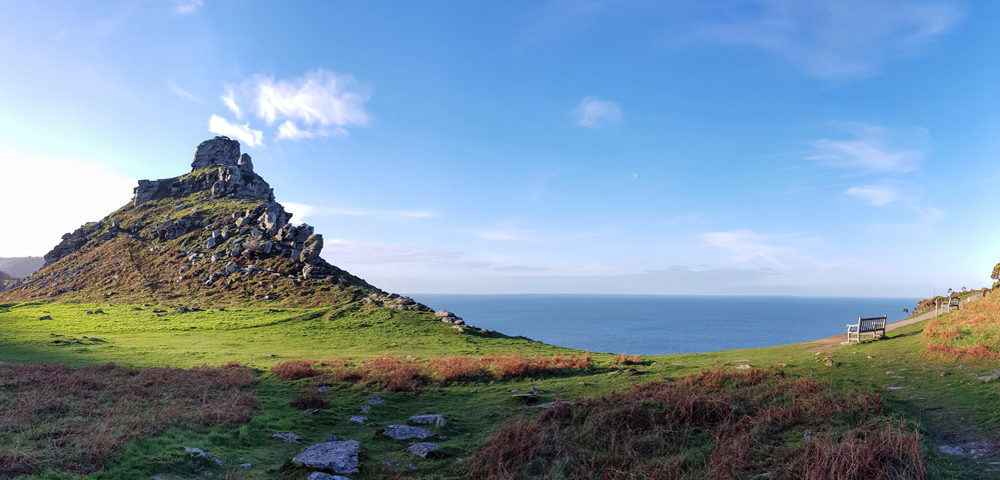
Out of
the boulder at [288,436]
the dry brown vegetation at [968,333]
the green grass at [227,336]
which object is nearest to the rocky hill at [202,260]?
the green grass at [227,336]

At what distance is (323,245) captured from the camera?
8138 centimetres

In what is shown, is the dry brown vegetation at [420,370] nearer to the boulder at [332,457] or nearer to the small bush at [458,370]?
the small bush at [458,370]

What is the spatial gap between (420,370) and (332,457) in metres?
13.3

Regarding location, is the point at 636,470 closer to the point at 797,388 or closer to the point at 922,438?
the point at 922,438

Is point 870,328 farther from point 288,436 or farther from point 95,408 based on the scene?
point 95,408

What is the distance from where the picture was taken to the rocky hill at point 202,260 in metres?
72.5

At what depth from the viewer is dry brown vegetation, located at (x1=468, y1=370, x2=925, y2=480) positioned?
10.0 metres

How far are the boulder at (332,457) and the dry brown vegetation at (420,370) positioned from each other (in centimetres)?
860

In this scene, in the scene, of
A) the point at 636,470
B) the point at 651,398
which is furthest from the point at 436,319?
the point at 636,470

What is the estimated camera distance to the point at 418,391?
890 inches

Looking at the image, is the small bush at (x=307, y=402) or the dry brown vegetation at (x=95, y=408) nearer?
the dry brown vegetation at (x=95, y=408)

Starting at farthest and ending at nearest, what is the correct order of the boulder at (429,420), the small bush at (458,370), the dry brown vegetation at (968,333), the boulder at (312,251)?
the boulder at (312,251) < the small bush at (458,370) < the dry brown vegetation at (968,333) < the boulder at (429,420)

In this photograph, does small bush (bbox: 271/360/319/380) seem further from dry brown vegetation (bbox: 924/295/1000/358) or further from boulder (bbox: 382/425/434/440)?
dry brown vegetation (bbox: 924/295/1000/358)

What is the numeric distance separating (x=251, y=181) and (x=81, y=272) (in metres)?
46.9
